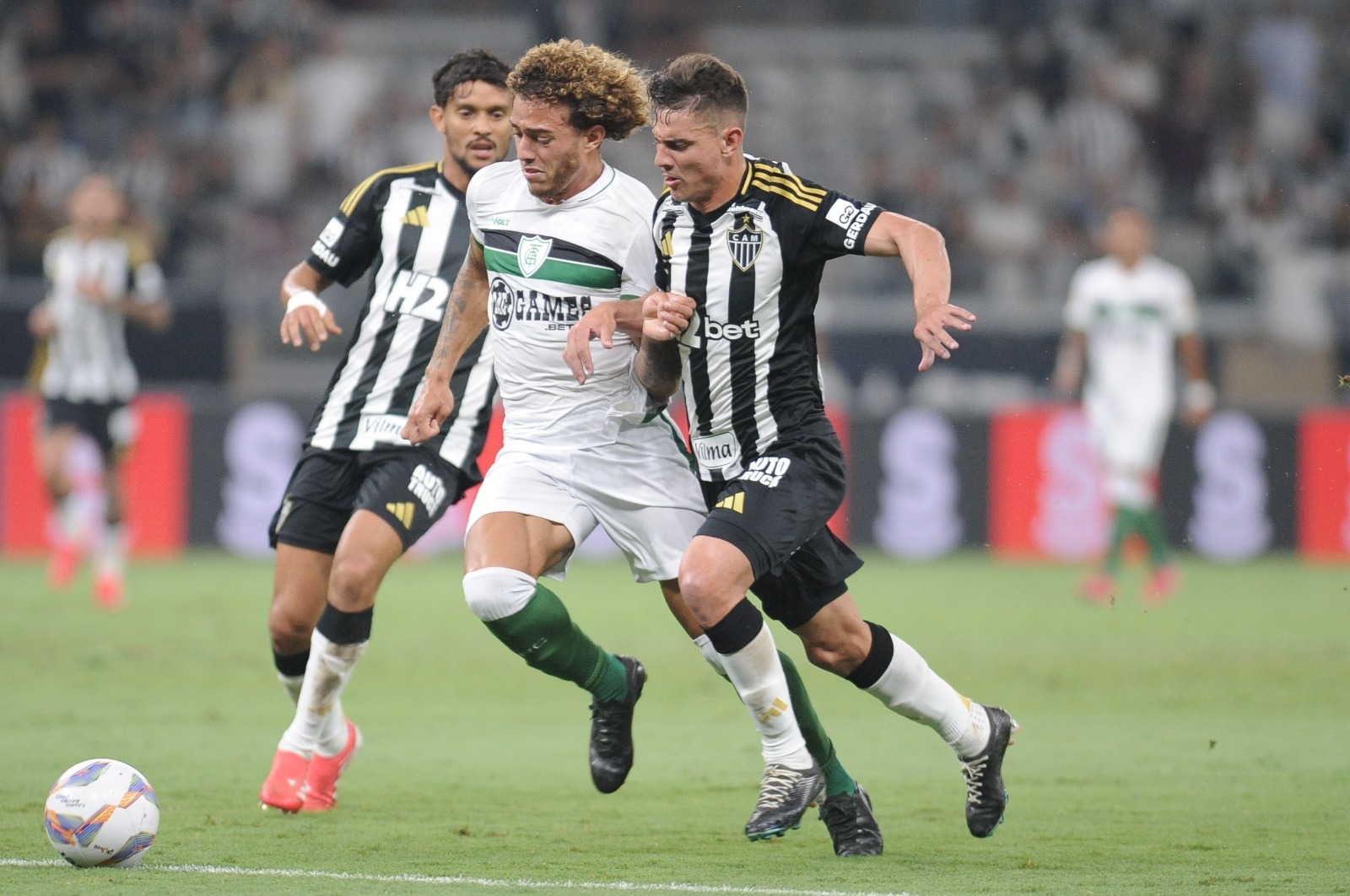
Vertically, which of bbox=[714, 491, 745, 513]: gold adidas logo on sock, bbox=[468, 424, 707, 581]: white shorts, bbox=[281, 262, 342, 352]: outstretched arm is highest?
bbox=[281, 262, 342, 352]: outstretched arm

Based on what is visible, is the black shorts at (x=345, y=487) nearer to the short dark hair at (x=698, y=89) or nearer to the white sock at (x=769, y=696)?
the white sock at (x=769, y=696)

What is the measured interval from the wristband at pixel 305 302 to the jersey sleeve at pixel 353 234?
0.22 meters

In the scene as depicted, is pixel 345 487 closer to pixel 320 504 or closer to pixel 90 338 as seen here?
pixel 320 504

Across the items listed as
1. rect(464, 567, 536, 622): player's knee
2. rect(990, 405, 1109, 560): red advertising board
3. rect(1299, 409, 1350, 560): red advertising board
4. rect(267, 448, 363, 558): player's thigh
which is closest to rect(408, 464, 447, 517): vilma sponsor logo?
rect(267, 448, 363, 558): player's thigh

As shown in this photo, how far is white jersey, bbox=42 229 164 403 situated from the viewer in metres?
12.2

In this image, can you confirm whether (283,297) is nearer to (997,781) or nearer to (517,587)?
(517,587)

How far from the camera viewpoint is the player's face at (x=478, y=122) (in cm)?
614

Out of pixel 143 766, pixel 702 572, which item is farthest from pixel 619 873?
pixel 143 766

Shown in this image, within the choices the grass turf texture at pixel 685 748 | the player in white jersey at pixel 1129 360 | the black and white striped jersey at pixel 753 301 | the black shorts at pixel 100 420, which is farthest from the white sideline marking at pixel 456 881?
the player in white jersey at pixel 1129 360

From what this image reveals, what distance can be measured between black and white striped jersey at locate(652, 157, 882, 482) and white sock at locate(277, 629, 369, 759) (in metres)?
1.43

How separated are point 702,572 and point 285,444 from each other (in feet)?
32.5

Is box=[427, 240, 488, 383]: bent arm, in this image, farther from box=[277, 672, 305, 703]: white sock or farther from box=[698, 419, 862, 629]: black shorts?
box=[277, 672, 305, 703]: white sock

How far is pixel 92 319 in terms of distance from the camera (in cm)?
1227

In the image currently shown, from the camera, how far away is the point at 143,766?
6539 mm
